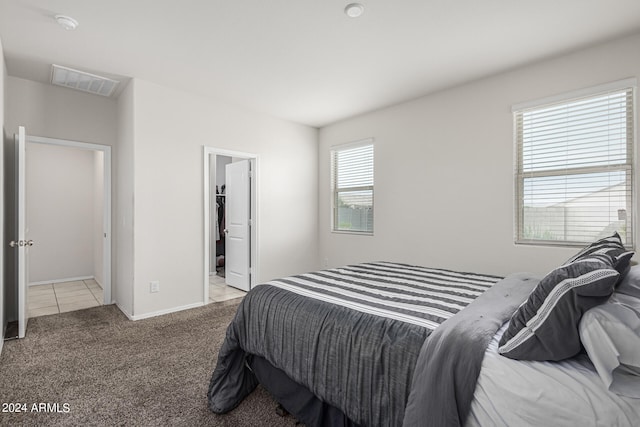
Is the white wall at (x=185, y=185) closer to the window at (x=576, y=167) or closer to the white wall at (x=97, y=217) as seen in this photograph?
the white wall at (x=97, y=217)

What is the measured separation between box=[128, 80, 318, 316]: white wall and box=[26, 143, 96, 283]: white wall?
279cm

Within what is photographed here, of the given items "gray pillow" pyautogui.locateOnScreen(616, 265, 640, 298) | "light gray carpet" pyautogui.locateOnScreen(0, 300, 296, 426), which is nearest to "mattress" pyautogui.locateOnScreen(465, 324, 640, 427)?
"gray pillow" pyautogui.locateOnScreen(616, 265, 640, 298)

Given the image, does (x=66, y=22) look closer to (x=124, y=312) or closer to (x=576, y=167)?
(x=124, y=312)

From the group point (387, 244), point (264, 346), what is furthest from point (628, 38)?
point (264, 346)

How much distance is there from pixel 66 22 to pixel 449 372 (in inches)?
131

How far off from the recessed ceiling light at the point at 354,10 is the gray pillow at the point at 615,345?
2.21 meters

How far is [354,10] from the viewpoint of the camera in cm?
229

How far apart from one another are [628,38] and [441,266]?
2574 millimetres

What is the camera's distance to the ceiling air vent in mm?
3293

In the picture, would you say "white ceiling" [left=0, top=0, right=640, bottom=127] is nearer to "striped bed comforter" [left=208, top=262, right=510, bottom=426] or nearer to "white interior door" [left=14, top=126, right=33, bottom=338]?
"white interior door" [left=14, top=126, right=33, bottom=338]

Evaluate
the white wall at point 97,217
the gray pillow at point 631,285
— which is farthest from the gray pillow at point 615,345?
the white wall at point 97,217

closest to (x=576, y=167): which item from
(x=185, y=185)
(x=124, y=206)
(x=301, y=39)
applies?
(x=301, y=39)

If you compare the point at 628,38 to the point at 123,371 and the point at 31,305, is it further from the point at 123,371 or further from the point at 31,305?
the point at 31,305

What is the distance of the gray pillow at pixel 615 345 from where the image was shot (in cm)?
95
